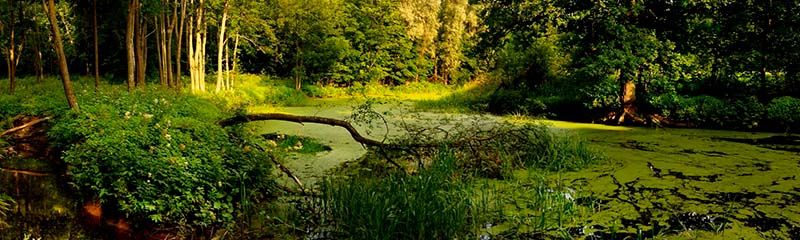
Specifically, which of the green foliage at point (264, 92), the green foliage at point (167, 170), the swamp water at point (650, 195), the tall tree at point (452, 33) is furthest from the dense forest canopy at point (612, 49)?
the tall tree at point (452, 33)

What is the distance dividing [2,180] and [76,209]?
1322 mm

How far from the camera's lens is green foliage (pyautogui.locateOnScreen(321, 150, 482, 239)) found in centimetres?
379

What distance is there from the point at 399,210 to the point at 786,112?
1118 centimetres

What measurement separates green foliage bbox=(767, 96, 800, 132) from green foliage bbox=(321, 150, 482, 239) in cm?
1010

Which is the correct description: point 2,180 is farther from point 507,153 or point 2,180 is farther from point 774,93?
point 774,93

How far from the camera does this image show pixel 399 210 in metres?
3.95

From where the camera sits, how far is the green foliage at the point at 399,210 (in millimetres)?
3787

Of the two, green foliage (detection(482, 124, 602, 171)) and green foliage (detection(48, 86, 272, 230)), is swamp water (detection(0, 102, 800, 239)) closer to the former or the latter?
green foliage (detection(482, 124, 602, 171))

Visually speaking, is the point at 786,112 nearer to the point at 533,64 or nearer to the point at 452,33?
the point at 533,64

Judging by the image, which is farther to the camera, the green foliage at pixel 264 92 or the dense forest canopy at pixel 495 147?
the green foliage at pixel 264 92

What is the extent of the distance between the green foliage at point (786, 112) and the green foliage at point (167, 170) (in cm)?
1135

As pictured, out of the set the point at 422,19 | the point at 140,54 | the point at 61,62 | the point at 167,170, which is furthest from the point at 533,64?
the point at 422,19

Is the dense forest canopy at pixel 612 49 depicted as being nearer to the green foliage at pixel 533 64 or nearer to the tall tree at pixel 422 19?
the green foliage at pixel 533 64

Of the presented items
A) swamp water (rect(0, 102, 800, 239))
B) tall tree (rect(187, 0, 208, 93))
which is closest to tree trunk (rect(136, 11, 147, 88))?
tall tree (rect(187, 0, 208, 93))
